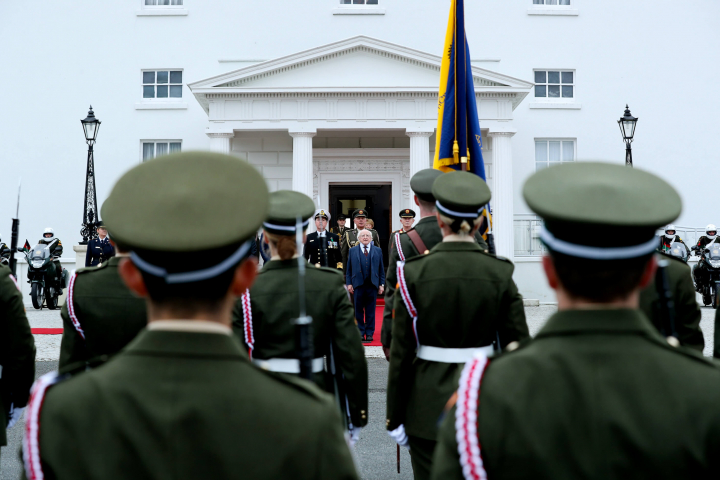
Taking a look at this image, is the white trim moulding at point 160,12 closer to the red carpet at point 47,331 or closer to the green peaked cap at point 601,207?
the red carpet at point 47,331

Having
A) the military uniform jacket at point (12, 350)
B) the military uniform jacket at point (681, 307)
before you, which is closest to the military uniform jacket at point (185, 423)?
the military uniform jacket at point (12, 350)

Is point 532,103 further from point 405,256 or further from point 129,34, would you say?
point 405,256

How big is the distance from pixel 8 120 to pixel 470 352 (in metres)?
21.7

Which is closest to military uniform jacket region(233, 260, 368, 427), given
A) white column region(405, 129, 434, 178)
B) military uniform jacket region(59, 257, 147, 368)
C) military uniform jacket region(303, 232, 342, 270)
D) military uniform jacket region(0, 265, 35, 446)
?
military uniform jacket region(59, 257, 147, 368)

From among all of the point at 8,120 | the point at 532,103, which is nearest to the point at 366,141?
the point at 532,103

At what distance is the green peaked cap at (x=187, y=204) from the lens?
1.46 metres

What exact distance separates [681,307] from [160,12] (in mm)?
20723

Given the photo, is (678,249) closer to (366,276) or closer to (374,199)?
(374,199)

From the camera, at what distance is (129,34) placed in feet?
71.5

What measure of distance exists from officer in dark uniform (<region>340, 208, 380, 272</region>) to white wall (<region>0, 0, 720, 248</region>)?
935cm

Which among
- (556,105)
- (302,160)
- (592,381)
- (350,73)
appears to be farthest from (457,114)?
(556,105)

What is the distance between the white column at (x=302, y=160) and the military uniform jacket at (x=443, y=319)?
1464cm

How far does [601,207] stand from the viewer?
60.7 inches

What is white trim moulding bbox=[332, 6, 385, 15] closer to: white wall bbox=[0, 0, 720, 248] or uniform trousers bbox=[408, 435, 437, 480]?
white wall bbox=[0, 0, 720, 248]
